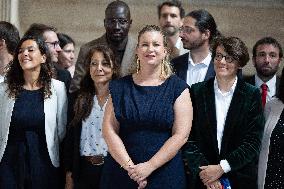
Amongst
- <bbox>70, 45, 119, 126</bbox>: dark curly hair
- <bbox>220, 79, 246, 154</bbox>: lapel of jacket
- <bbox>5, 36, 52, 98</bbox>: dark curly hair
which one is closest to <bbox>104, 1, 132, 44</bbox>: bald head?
<bbox>70, 45, 119, 126</bbox>: dark curly hair

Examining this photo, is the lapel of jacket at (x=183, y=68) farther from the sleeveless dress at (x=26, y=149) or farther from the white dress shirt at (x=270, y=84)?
the sleeveless dress at (x=26, y=149)

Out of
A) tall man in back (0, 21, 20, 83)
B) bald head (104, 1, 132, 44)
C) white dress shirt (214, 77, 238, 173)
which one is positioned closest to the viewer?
white dress shirt (214, 77, 238, 173)

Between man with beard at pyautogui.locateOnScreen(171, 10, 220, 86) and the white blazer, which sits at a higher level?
man with beard at pyautogui.locateOnScreen(171, 10, 220, 86)

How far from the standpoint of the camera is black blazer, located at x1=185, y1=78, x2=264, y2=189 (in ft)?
12.2

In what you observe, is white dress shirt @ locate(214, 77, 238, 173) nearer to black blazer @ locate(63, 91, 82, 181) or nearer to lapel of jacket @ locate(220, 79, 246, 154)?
lapel of jacket @ locate(220, 79, 246, 154)

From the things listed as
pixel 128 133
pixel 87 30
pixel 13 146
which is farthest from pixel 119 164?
pixel 87 30

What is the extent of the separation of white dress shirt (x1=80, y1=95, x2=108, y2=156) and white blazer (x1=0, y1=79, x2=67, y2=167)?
6.2 inches

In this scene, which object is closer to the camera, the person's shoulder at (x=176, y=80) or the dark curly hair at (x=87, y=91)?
the person's shoulder at (x=176, y=80)

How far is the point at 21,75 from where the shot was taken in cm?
421

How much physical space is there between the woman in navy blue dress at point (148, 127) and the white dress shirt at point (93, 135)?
0.30 meters

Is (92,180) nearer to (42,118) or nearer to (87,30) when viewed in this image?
(42,118)

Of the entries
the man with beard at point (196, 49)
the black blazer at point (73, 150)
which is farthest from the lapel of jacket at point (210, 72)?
the black blazer at point (73, 150)

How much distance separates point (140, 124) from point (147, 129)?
0.05 m

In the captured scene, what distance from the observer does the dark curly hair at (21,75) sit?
13.6 ft
